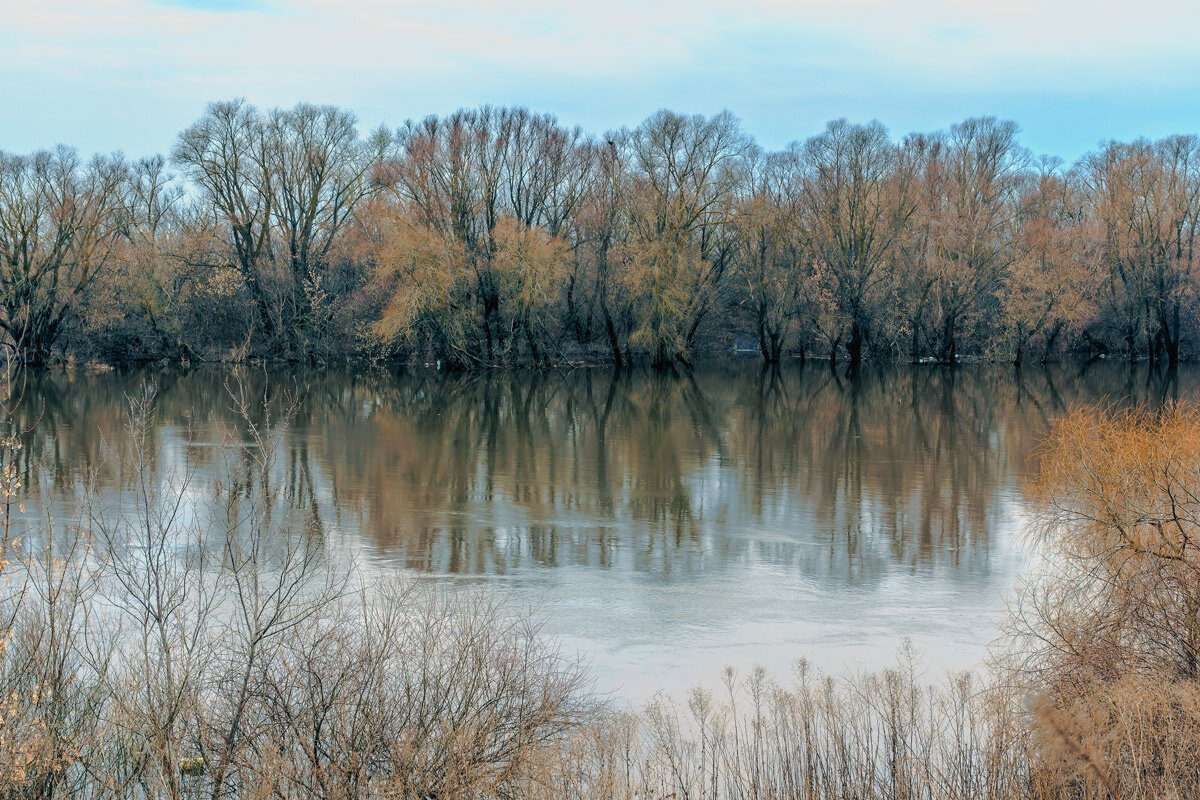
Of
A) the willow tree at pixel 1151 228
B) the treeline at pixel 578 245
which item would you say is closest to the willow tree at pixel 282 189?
the treeline at pixel 578 245

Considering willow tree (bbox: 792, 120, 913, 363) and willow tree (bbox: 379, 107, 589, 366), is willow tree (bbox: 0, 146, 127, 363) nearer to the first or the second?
willow tree (bbox: 379, 107, 589, 366)

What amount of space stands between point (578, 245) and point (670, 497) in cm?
3666

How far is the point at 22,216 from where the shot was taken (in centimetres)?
5291

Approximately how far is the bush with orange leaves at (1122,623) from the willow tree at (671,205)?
39.4 metres

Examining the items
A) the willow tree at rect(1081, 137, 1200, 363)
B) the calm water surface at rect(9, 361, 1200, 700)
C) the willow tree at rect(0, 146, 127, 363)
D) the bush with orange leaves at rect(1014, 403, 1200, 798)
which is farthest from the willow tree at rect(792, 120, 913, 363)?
the bush with orange leaves at rect(1014, 403, 1200, 798)

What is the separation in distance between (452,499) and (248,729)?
40.4 ft

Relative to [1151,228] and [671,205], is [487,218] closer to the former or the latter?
[671,205]

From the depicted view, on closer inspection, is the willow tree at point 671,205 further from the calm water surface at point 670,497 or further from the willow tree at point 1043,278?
the willow tree at point 1043,278

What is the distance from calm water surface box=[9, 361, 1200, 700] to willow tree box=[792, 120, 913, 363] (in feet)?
52.1

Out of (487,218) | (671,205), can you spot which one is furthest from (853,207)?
(487,218)

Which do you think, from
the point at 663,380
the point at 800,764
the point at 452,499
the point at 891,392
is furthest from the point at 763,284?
the point at 800,764

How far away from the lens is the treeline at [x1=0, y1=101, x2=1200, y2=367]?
53.7m

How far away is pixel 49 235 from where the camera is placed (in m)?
54.4

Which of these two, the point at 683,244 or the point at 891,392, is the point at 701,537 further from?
the point at 683,244
